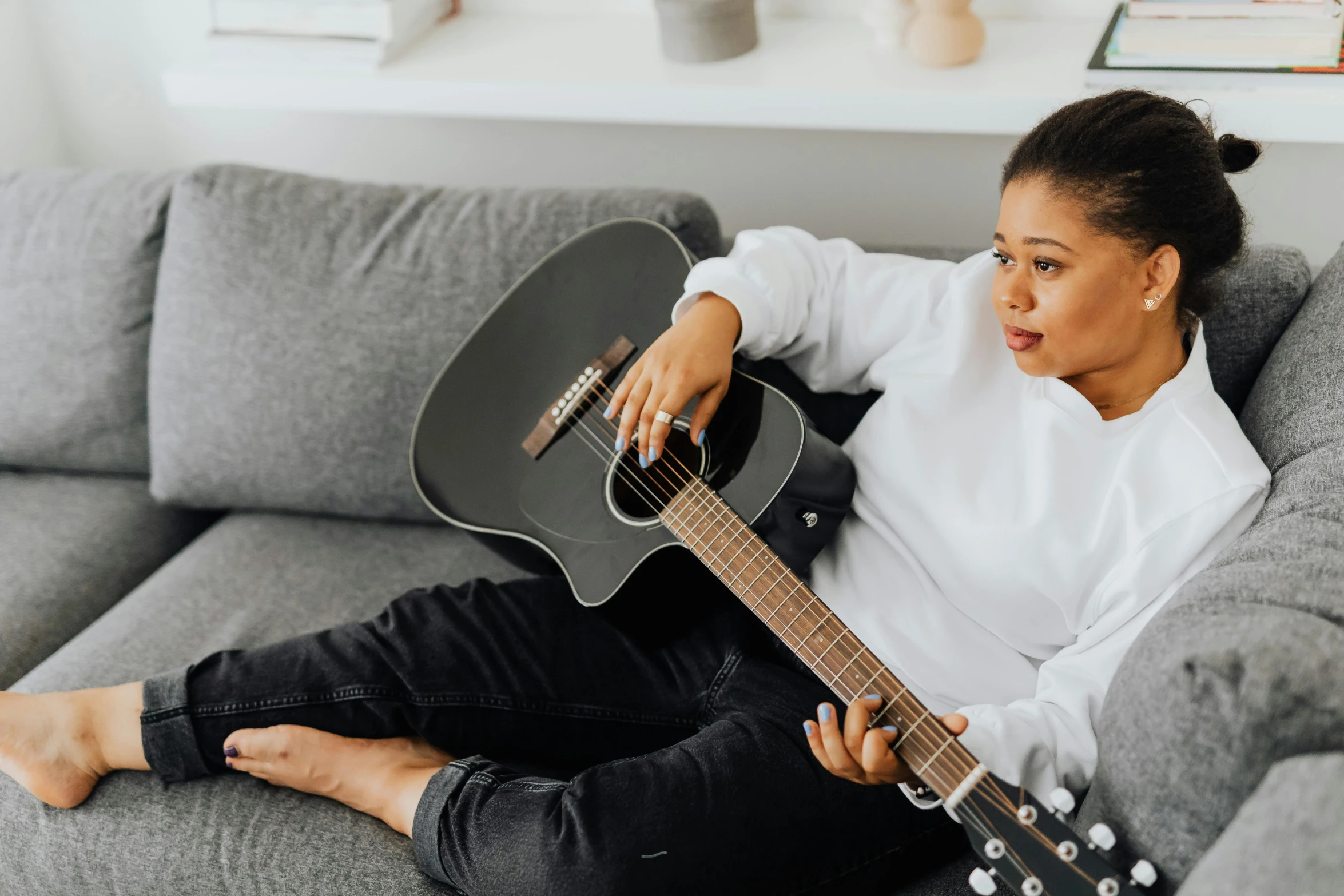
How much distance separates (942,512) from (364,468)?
81cm

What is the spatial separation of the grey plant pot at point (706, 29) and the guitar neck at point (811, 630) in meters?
0.70

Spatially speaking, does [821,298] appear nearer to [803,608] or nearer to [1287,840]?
[803,608]

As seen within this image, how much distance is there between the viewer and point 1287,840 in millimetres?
634

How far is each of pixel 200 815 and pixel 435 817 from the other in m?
0.28

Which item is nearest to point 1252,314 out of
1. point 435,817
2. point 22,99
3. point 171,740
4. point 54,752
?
point 435,817

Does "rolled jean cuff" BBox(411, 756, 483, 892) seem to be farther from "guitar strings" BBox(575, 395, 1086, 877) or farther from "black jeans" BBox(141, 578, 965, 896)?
"guitar strings" BBox(575, 395, 1086, 877)

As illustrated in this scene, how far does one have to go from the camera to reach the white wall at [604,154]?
1498 mm

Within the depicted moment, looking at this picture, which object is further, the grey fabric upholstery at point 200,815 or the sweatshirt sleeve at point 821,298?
the sweatshirt sleeve at point 821,298

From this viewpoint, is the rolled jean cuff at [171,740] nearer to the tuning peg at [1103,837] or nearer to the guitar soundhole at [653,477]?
the guitar soundhole at [653,477]

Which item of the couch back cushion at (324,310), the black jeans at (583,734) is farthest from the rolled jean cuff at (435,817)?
the couch back cushion at (324,310)

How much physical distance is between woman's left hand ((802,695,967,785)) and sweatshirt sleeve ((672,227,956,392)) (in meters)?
0.45

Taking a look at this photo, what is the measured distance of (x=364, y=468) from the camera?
57.5 inches

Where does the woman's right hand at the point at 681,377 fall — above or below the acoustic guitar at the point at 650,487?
above

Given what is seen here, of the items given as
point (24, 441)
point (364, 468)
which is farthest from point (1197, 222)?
point (24, 441)
